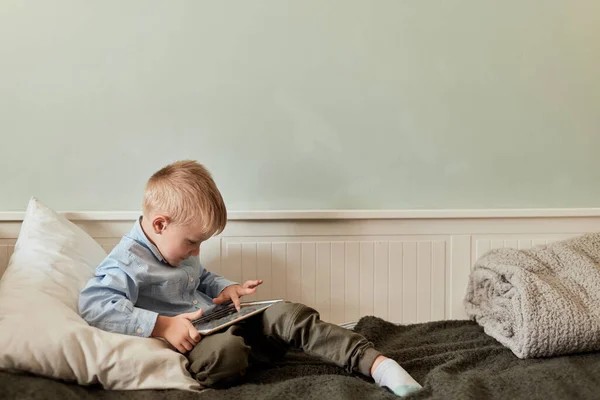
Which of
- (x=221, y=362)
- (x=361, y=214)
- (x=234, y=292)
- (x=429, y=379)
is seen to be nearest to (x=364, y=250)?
(x=361, y=214)

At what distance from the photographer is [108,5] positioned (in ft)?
5.12

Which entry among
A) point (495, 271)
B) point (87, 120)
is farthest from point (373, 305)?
point (87, 120)

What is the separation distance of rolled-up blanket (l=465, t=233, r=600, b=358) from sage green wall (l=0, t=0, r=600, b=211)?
239mm

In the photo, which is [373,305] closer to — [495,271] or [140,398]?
[495,271]

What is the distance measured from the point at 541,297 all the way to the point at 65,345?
1041mm

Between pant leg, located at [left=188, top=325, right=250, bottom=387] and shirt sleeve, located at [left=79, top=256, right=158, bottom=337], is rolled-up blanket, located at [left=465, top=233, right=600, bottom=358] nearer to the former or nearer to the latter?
pant leg, located at [left=188, top=325, right=250, bottom=387]

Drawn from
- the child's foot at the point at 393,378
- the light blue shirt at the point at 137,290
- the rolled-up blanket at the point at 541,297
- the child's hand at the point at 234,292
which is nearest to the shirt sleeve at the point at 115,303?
the light blue shirt at the point at 137,290

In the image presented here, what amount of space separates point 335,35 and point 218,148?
1.52ft

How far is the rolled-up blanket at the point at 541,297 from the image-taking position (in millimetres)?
1285

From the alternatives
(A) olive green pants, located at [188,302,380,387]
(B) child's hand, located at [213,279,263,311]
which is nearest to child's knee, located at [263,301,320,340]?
(A) olive green pants, located at [188,302,380,387]

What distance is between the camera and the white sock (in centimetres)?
109

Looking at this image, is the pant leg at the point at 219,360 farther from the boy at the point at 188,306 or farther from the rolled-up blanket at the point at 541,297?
the rolled-up blanket at the point at 541,297

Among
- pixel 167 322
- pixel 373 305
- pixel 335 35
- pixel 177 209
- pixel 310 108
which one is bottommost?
pixel 373 305

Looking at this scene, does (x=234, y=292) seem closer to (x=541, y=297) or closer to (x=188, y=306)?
(x=188, y=306)
